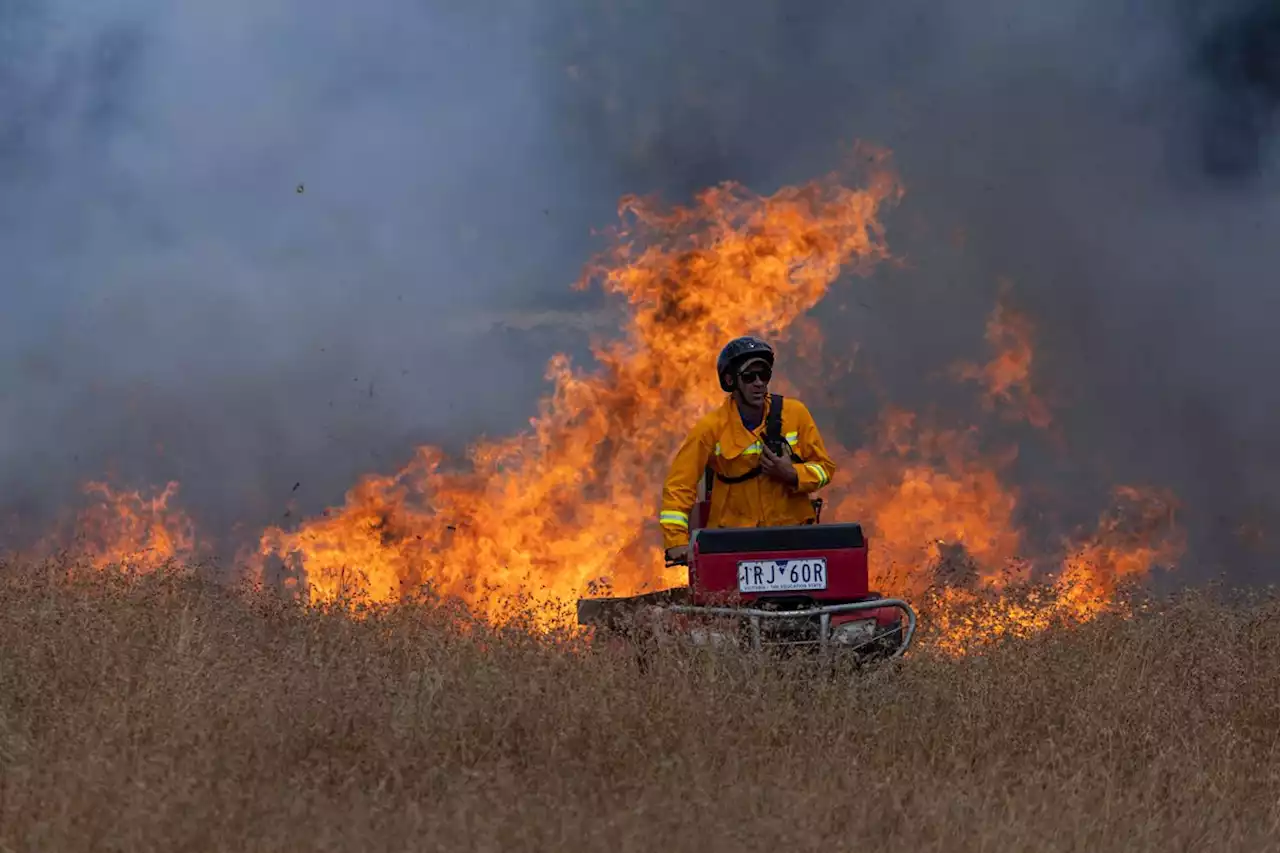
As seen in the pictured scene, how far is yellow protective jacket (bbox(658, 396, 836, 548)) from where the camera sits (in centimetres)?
846

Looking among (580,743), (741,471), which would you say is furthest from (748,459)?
(580,743)

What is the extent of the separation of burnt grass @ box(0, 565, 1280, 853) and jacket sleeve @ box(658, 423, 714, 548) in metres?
1.01

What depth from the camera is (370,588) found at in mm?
10195

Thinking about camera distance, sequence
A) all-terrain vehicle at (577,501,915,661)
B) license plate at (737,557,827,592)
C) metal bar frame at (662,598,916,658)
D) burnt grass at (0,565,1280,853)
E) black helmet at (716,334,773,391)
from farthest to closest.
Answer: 1. black helmet at (716,334,773,391)
2. license plate at (737,557,827,592)
3. all-terrain vehicle at (577,501,915,661)
4. metal bar frame at (662,598,916,658)
5. burnt grass at (0,565,1280,853)

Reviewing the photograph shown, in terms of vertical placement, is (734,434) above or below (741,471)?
above

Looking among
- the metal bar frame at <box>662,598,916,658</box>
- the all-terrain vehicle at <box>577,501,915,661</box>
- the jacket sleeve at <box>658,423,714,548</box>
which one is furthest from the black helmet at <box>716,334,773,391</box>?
the metal bar frame at <box>662,598,916,658</box>

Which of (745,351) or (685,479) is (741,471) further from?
(745,351)

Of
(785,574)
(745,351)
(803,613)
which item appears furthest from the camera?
(745,351)

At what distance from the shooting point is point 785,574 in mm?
7656

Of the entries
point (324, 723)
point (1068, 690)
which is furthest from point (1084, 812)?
point (324, 723)

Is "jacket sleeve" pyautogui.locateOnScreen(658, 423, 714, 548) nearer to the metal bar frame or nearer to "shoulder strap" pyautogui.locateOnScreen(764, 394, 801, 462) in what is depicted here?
"shoulder strap" pyautogui.locateOnScreen(764, 394, 801, 462)

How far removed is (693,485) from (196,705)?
11.3ft

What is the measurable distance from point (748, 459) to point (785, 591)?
1.12 metres

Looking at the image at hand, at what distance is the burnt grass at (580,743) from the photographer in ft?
16.2
